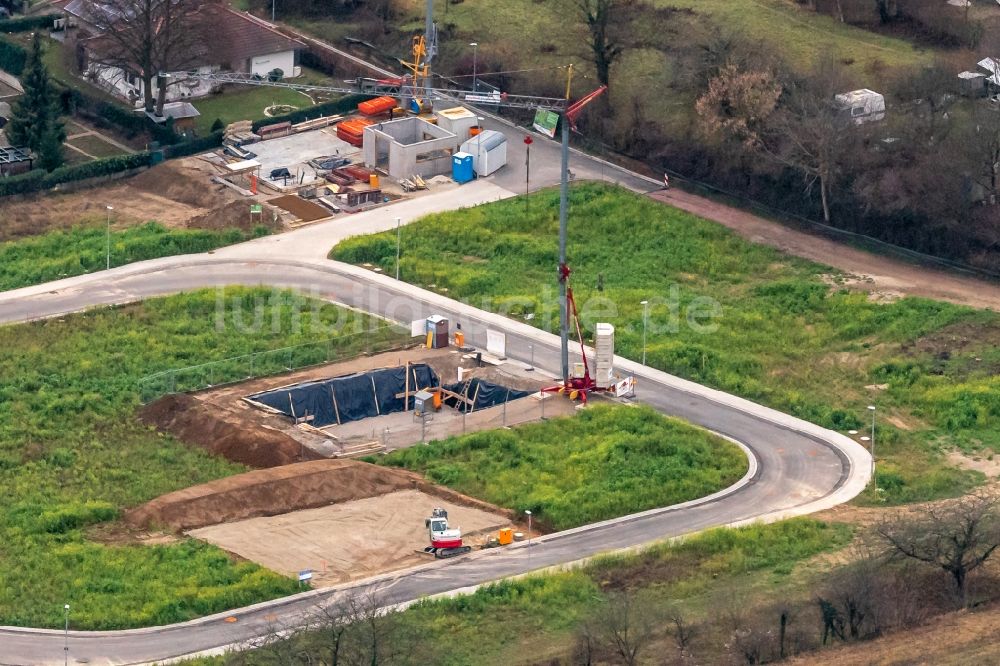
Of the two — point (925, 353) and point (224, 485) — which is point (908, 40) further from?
point (224, 485)

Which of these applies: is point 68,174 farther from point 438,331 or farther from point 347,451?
point 347,451

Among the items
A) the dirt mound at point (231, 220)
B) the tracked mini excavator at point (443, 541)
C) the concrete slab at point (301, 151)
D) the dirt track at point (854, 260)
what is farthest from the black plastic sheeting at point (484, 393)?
the concrete slab at point (301, 151)

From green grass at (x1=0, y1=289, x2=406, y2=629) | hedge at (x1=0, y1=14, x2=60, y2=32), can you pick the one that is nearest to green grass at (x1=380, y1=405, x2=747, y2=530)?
green grass at (x1=0, y1=289, x2=406, y2=629)

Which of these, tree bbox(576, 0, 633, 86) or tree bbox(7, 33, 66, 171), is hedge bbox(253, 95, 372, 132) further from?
tree bbox(576, 0, 633, 86)

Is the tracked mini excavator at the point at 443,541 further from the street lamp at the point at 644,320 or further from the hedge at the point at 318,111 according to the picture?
the hedge at the point at 318,111

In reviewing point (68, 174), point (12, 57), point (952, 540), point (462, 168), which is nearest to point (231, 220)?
point (68, 174)

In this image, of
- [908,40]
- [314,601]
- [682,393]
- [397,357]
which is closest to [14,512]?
[314,601]
